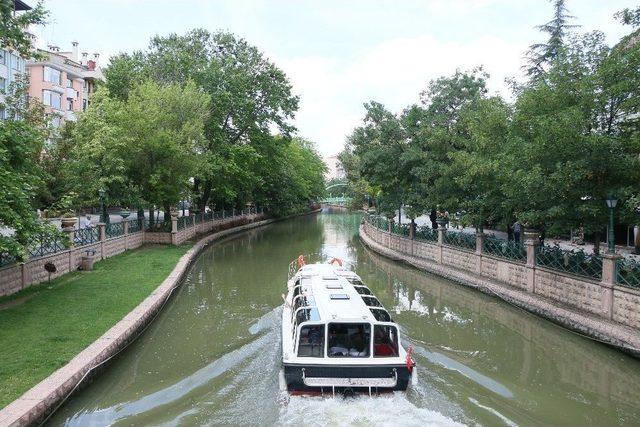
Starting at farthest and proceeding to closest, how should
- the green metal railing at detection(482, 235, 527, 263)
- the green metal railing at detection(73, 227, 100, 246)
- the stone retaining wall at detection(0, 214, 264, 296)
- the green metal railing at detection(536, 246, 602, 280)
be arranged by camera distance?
the green metal railing at detection(73, 227, 100, 246) → the green metal railing at detection(482, 235, 527, 263) → the stone retaining wall at detection(0, 214, 264, 296) → the green metal railing at detection(536, 246, 602, 280)

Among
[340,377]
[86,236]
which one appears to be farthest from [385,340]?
[86,236]

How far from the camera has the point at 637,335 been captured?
1252 centimetres

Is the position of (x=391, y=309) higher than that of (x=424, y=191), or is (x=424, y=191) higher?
(x=424, y=191)

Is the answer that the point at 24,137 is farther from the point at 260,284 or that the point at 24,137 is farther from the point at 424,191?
the point at 424,191

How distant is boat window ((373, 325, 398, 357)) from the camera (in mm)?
10758

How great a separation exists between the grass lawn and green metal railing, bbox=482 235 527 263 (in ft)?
44.0

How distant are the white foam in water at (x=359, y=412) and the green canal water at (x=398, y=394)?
19 mm

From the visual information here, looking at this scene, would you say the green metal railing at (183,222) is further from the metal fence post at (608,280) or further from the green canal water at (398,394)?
the metal fence post at (608,280)

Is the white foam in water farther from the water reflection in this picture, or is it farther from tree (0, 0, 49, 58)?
tree (0, 0, 49, 58)

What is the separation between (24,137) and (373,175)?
2039cm

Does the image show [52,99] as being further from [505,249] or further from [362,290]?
[362,290]

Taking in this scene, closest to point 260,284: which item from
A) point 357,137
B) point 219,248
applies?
point 357,137

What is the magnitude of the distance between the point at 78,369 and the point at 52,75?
48.9 m

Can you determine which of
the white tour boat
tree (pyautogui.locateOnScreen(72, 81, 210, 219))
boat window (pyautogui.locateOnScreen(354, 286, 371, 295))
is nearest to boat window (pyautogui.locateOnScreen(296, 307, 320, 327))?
the white tour boat
